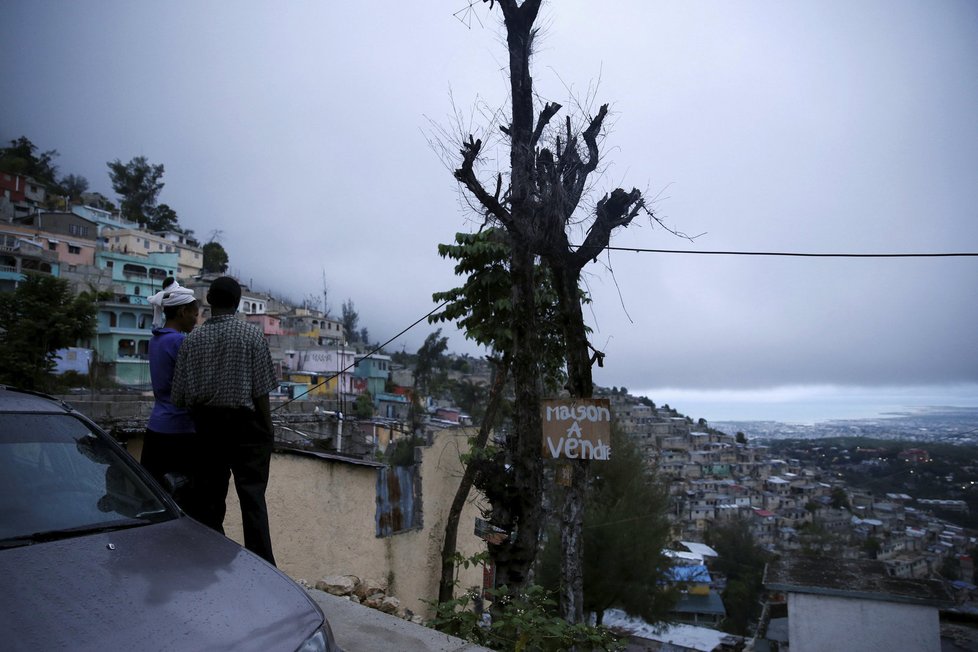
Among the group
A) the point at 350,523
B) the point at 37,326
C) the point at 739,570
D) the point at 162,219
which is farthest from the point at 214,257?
the point at 350,523

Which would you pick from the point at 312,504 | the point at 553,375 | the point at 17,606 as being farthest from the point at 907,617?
the point at 17,606

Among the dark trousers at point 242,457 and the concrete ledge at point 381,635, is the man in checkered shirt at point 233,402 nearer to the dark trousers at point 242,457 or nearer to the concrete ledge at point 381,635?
the dark trousers at point 242,457

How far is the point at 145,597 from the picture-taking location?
2.12 m

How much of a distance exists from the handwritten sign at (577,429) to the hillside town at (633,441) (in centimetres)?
362

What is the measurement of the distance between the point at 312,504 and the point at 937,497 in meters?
20.5

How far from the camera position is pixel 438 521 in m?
11.0

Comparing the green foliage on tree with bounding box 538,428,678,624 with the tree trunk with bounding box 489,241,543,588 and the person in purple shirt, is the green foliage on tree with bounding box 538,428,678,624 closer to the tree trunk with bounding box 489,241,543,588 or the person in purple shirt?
the tree trunk with bounding box 489,241,543,588

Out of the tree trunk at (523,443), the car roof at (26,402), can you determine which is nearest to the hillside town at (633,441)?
the tree trunk at (523,443)

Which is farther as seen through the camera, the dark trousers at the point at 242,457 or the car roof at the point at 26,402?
the dark trousers at the point at 242,457

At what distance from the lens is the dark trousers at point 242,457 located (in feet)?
11.8

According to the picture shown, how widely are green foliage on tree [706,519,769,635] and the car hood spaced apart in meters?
34.5

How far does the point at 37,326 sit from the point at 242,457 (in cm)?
3355

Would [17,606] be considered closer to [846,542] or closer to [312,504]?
[312,504]

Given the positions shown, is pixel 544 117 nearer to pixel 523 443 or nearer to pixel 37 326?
pixel 523 443
